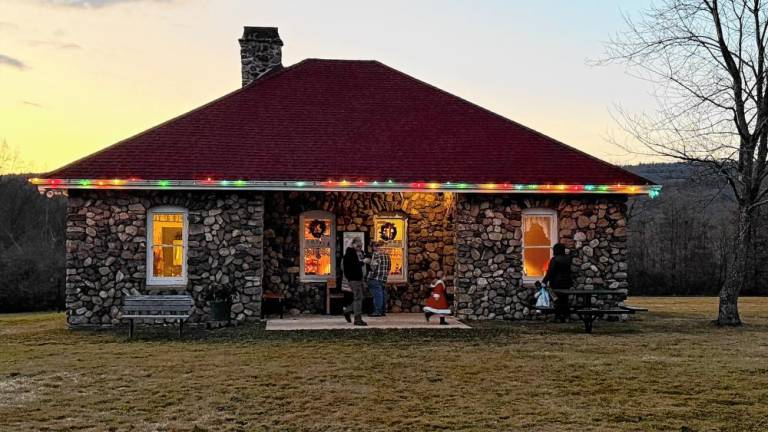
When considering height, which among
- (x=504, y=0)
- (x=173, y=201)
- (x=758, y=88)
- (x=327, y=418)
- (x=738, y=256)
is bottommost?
(x=327, y=418)

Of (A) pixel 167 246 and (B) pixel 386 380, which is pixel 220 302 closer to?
(A) pixel 167 246

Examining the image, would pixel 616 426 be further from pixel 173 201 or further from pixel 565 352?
pixel 173 201

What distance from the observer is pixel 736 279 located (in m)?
16.3

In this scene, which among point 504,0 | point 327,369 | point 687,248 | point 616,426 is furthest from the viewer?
point 687,248

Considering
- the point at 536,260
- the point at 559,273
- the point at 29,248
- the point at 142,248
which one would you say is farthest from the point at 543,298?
the point at 29,248

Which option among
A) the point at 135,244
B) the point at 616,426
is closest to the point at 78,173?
the point at 135,244

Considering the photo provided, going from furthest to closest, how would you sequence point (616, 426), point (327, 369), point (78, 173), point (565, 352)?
point (78, 173) → point (565, 352) → point (327, 369) → point (616, 426)

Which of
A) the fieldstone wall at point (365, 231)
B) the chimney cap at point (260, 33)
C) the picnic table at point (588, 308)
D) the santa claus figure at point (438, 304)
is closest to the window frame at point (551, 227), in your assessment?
the picnic table at point (588, 308)

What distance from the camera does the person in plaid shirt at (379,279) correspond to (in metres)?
16.6

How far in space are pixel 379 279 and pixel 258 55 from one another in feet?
23.2

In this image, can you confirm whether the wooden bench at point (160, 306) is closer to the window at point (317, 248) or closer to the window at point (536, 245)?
the window at point (317, 248)

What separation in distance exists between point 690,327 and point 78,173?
12533mm

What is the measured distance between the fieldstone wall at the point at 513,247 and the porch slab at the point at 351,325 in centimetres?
90

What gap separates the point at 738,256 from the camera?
16484 millimetres
